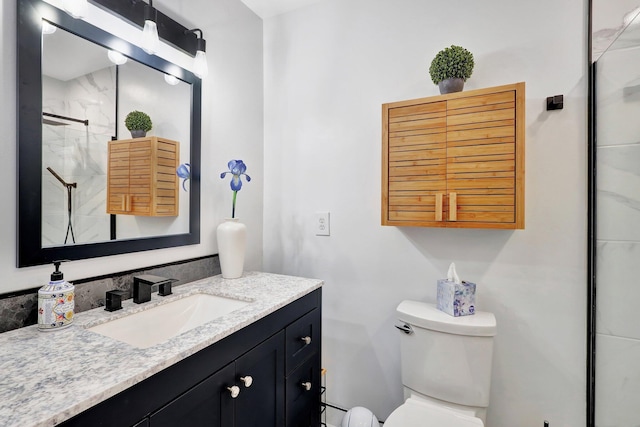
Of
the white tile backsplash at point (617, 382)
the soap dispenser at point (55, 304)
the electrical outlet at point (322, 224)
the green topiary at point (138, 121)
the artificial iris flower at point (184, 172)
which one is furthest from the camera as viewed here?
the electrical outlet at point (322, 224)

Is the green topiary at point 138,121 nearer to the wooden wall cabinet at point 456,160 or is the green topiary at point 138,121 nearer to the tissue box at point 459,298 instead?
the wooden wall cabinet at point 456,160

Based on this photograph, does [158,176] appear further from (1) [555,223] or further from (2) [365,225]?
(1) [555,223]

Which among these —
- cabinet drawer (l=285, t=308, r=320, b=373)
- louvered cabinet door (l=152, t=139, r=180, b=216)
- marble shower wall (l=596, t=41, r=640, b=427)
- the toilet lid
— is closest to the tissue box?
the toilet lid

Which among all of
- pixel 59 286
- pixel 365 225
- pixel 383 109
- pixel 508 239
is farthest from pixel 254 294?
pixel 508 239

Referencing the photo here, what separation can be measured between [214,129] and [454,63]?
119 cm

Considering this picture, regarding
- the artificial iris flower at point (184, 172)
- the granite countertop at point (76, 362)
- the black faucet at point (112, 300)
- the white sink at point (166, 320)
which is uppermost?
the artificial iris flower at point (184, 172)

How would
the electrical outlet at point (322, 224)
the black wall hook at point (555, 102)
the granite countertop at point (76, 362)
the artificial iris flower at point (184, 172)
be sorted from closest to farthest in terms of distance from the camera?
the granite countertop at point (76, 362), the black wall hook at point (555, 102), the artificial iris flower at point (184, 172), the electrical outlet at point (322, 224)

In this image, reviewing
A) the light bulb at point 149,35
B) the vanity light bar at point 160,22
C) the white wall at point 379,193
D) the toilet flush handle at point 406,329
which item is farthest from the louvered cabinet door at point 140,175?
the toilet flush handle at point 406,329

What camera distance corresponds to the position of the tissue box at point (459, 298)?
4.41 feet

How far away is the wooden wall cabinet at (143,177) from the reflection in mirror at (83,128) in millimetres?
26

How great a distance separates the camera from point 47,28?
0.99 meters

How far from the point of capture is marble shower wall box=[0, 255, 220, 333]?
0.89 metres

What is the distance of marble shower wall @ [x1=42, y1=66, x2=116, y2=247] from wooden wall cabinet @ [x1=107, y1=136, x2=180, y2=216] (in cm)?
4

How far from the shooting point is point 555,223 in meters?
1.36
